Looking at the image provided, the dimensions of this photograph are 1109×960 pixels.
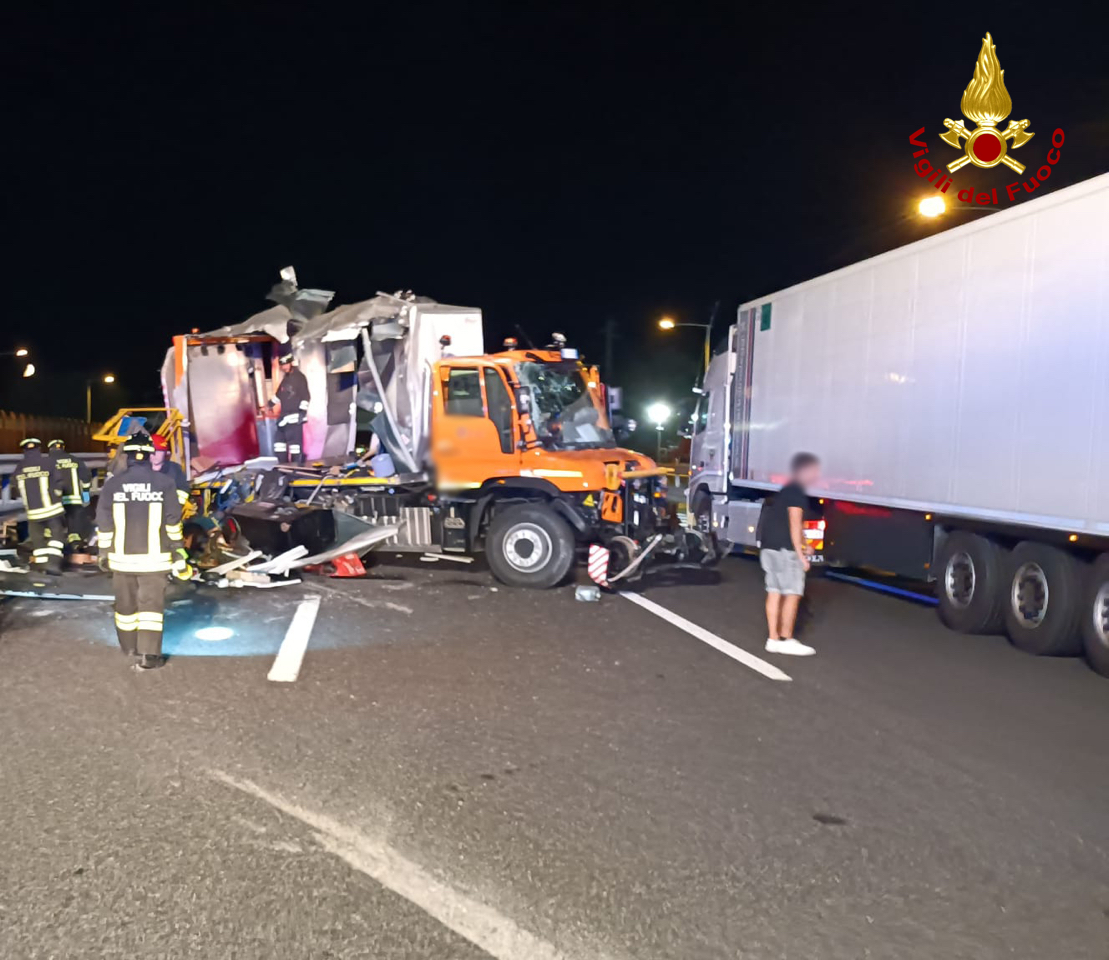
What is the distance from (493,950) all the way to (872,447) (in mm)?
8266

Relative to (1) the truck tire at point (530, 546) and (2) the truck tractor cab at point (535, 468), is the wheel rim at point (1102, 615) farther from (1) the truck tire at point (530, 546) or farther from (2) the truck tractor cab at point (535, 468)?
(1) the truck tire at point (530, 546)

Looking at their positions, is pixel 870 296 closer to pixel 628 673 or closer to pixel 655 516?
pixel 655 516

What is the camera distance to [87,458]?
2481 cm

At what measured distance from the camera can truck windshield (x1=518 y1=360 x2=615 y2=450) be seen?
12.0 metres

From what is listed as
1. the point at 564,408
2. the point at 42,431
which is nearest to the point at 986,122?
the point at 564,408

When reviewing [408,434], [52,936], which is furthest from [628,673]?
[408,434]

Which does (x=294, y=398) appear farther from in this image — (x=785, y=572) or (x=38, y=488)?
(x=785, y=572)

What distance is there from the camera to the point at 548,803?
495cm

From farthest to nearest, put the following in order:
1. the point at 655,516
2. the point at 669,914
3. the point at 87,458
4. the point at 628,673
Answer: the point at 87,458 → the point at 655,516 → the point at 628,673 → the point at 669,914

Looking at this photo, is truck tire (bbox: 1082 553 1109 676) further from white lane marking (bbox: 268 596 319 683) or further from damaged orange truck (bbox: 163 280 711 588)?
white lane marking (bbox: 268 596 319 683)

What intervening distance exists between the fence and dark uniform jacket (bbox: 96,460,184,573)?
114ft

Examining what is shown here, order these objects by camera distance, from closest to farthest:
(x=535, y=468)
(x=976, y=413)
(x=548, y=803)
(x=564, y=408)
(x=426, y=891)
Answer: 1. (x=426, y=891)
2. (x=548, y=803)
3. (x=976, y=413)
4. (x=535, y=468)
5. (x=564, y=408)

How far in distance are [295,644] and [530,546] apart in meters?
3.78

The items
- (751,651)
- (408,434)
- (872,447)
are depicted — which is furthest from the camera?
(408,434)
